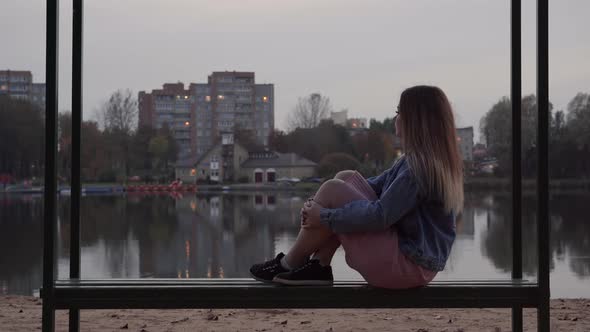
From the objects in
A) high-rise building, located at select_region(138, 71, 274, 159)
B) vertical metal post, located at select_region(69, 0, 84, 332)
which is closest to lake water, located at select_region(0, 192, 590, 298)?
vertical metal post, located at select_region(69, 0, 84, 332)

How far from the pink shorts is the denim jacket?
0.03 metres

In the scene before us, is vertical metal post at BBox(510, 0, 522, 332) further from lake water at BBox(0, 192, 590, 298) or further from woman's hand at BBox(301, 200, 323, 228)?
lake water at BBox(0, 192, 590, 298)

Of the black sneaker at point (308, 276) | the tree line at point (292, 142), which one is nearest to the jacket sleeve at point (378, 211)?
the black sneaker at point (308, 276)

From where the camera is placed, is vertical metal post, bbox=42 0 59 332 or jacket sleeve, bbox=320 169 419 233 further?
vertical metal post, bbox=42 0 59 332

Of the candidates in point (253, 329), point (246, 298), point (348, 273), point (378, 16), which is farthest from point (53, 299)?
point (378, 16)

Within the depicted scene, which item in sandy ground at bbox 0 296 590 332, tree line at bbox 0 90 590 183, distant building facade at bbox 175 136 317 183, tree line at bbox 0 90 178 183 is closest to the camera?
sandy ground at bbox 0 296 590 332

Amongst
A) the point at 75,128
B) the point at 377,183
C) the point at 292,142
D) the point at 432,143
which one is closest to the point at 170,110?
the point at 292,142

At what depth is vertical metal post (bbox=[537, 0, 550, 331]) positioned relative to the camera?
2.40 meters

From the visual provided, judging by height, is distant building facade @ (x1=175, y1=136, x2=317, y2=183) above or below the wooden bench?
above

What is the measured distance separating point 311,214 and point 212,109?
312ft

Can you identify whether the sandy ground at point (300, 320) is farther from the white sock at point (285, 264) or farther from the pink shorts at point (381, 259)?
the pink shorts at point (381, 259)

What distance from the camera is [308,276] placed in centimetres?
231

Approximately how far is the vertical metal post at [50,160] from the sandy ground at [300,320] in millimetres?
1444

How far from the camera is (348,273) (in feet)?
28.2
